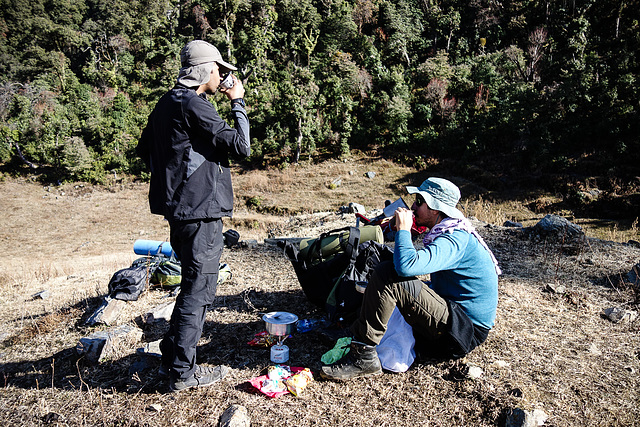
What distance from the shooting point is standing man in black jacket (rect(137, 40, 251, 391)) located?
2.30 metres

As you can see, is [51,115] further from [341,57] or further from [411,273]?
[411,273]

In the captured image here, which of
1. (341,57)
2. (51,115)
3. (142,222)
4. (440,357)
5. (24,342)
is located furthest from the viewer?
(341,57)

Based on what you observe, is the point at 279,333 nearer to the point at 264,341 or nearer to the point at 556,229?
the point at 264,341

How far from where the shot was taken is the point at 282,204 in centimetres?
1473

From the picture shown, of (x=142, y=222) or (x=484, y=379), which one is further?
(x=142, y=222)

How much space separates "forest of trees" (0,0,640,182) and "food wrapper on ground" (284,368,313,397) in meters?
14.2

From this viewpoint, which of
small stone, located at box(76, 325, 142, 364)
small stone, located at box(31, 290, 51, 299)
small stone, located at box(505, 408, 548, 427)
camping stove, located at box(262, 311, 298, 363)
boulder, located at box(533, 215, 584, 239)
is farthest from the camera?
boulder, located at box(533, 215, 584, 239)

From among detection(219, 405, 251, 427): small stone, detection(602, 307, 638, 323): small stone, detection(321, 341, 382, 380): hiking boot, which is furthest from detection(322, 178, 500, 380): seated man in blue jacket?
detection(602, 307, 638, 323): small stone

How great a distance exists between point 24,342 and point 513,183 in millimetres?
14323

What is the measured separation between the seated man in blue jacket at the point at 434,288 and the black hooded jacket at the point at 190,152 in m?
1.07

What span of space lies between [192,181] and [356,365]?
1.53 metres

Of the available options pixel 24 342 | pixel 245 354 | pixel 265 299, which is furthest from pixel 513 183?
pixel 24 342

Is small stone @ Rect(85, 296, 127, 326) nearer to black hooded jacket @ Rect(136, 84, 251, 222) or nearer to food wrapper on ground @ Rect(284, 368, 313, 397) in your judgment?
black hooded jacket @ Rect(136, 84, 251, 222)

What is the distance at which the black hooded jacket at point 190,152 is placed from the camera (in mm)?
2283
